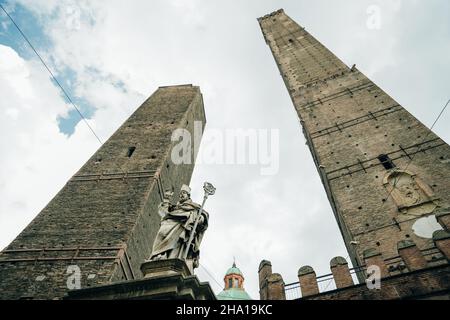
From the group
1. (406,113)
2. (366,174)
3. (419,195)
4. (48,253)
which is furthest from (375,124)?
(48,253)

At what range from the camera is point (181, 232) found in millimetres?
5578

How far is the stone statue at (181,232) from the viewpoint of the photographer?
5.29 meters

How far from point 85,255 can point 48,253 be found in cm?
102

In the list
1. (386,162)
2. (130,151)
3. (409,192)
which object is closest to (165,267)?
(409,192)

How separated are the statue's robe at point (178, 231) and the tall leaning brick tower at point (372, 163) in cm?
421

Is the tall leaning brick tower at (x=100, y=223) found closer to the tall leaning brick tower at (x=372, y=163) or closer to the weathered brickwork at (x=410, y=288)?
the weathered brickwork at (x=410, y=288)

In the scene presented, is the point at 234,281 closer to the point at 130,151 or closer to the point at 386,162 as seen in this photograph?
the point at 130,151

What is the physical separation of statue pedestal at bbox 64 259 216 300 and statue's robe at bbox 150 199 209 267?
0.33 metres

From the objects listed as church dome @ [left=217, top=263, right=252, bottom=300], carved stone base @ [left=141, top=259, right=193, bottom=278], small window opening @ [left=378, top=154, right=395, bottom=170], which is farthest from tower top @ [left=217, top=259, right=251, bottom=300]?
carved stone base @ [left=141, top=259, right=193, bottom=278]

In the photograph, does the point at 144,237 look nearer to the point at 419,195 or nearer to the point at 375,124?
the point at 419,195

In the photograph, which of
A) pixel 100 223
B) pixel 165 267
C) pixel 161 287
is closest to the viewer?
pixel 161 287

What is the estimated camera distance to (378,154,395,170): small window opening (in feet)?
38.9

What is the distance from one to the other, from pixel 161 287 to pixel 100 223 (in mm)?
6057

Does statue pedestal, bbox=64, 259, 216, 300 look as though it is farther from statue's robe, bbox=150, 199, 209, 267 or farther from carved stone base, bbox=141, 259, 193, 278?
statue's robe, bbox=150, 199, 209, 267
